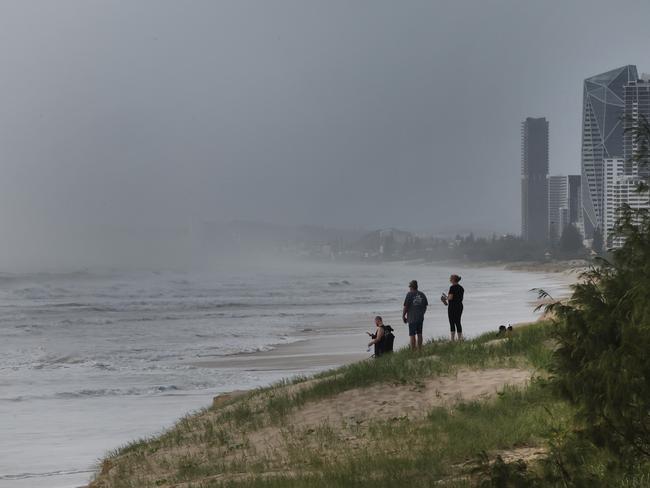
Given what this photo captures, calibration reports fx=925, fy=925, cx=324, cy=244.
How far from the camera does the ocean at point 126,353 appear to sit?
18547 millimetres

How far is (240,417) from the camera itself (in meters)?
16.7

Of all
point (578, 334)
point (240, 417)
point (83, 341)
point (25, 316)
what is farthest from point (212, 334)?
point (578, 334)

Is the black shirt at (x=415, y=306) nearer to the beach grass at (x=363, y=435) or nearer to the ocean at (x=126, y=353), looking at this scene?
the beach grass at (x=363, y=435)

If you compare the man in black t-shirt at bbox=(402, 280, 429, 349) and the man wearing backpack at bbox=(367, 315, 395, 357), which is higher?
the man in black t-shirt at bbox=(402, 280, 429, 349)

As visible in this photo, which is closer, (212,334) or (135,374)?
(135,374)

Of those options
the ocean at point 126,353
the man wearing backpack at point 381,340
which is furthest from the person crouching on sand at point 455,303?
the ocean at point 126,353

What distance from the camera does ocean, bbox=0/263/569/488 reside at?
18.5 metres

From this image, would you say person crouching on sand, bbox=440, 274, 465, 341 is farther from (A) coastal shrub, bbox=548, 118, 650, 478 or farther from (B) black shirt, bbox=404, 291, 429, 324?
(A) coastal shrub, bbox=548, 118, 650, 478

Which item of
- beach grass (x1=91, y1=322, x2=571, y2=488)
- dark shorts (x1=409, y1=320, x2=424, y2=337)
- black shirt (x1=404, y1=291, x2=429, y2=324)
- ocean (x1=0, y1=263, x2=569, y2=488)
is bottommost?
ocean (x1=0, y1=263, x2=569, y2=488)

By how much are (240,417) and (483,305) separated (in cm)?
4869

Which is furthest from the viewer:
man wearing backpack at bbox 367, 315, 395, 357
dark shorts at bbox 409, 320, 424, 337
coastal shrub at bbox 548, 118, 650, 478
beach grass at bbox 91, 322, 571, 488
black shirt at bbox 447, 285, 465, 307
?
man wearing backpack at bbox 367, 315, 395, 357

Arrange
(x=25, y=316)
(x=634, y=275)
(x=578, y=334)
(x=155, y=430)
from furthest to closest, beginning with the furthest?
1. (x=25, y=316)
2. (x=155, y=430)
3. (x=578, y=334)
4. (x=634, y=275)

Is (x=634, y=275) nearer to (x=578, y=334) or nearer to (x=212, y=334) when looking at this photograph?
(x=578, y=334)

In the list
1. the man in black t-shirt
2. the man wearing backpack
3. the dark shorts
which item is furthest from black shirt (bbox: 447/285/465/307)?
the man wearing backpack
